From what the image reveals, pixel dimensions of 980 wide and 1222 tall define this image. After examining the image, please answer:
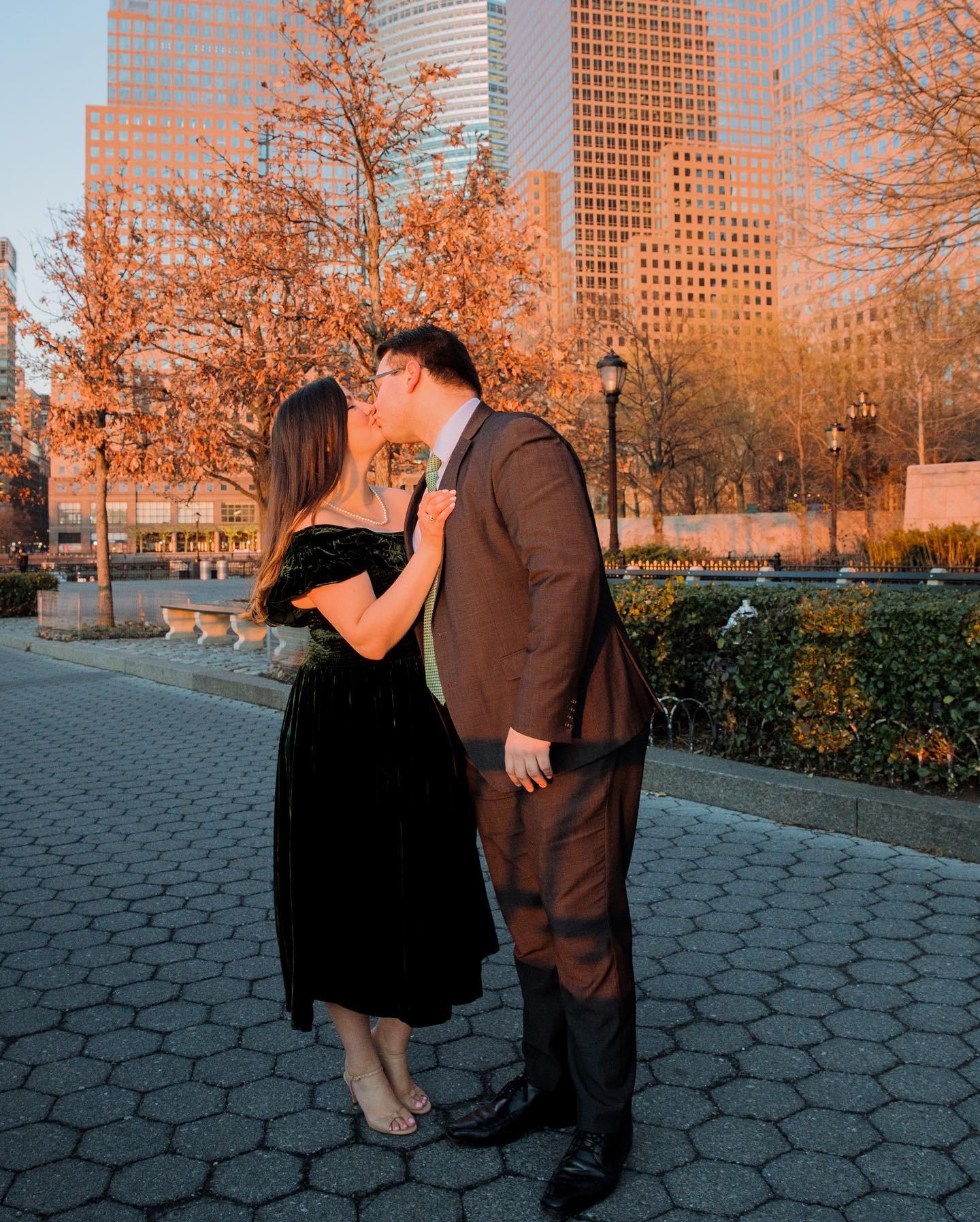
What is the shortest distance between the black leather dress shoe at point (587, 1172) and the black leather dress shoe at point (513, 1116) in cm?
23

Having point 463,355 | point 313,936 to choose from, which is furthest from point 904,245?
point 313,936

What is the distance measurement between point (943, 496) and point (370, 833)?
75.0 ft

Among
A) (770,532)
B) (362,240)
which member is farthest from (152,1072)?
(770,532)

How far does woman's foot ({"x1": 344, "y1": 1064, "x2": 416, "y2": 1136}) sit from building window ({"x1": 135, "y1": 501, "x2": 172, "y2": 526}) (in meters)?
130

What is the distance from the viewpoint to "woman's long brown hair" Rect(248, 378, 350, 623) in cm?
262

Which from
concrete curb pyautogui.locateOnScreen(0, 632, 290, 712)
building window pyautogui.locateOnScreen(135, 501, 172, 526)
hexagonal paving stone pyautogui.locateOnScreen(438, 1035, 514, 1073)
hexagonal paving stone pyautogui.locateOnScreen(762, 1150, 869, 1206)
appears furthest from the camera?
building window pyautogui.locateOnScreen(135, 501, 172, 526)

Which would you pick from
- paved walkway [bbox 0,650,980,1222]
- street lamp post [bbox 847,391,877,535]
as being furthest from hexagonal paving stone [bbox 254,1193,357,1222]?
street lamp post [bbox 847,391,877,535]

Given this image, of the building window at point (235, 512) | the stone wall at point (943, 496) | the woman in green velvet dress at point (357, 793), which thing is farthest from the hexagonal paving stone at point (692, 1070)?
the building window at point (235, 512)

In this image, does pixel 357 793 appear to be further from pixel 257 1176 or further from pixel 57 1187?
pixel 57 1187

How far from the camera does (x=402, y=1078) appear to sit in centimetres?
277

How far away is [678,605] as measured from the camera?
21.4 ft

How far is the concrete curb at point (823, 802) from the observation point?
188 inches

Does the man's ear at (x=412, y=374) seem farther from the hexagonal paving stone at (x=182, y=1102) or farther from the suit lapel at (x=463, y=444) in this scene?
the hexagonal paving stone at (x=182, y=1102)

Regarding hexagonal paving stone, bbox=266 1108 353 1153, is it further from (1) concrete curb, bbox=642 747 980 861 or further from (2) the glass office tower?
(2) the glass office tower
